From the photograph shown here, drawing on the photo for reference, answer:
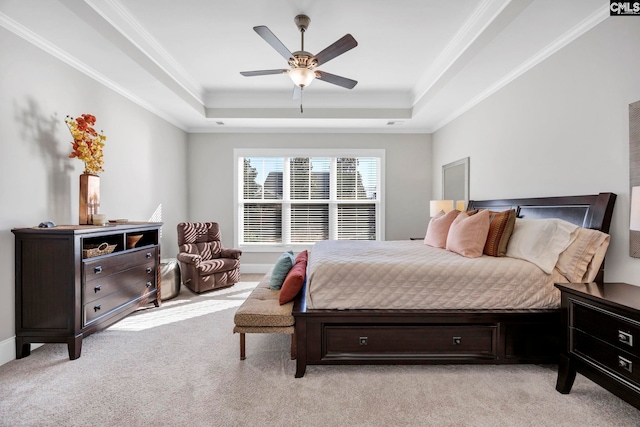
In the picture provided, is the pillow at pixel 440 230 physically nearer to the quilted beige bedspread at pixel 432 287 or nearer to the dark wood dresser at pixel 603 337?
the quilted beige bedspread at pixel 432 287

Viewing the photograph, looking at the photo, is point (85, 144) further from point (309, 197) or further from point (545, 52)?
point (545, 52)

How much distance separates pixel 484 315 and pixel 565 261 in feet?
2.36

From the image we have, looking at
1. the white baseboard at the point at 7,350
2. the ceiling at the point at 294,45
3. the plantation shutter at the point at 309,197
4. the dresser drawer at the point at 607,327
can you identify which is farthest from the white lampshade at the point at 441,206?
the white baseboard at the point at 7,350

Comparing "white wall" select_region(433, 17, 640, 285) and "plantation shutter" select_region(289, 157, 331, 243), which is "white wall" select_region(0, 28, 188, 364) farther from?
"white wall" select_region(433, 17, 640, 285)

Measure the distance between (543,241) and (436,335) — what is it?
1128mm

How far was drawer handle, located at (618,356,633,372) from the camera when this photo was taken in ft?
5.37

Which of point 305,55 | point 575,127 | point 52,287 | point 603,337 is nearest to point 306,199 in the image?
point 305,55

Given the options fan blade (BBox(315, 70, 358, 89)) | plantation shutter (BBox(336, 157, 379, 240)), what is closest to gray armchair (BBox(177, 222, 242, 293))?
plantation shutter (BBox(336, 157, 379, 240))

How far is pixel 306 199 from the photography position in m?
5.92

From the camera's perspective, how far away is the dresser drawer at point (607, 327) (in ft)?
5.30

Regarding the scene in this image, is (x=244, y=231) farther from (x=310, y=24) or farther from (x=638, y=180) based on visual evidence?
(x=638, y=180)

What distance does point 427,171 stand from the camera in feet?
19.1

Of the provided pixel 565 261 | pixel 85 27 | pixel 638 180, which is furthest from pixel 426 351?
pixel 85 27

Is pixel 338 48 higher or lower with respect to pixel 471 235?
higher
